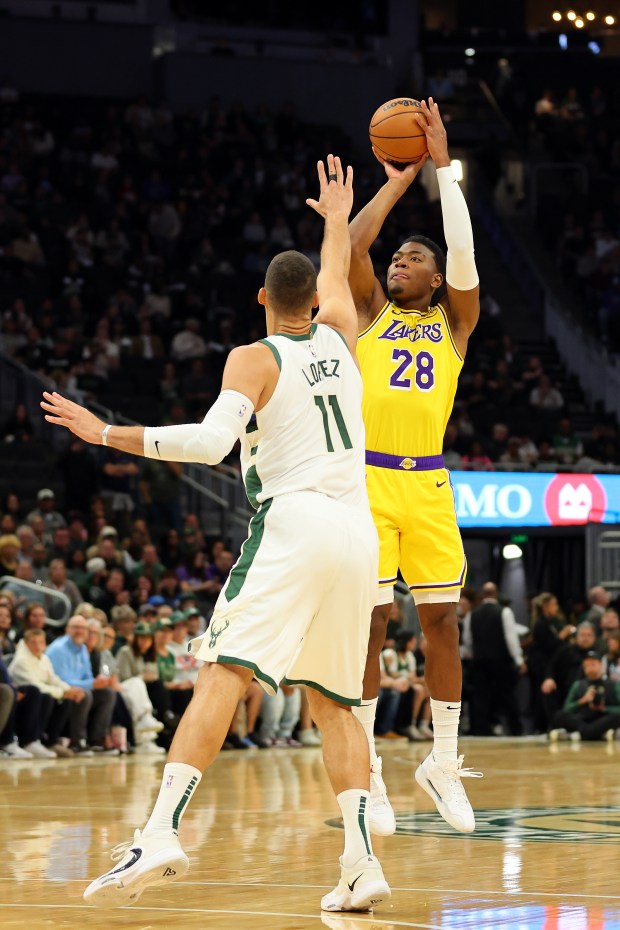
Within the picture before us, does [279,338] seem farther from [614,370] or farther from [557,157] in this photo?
[557,157]

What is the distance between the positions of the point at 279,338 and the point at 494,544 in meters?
15.4

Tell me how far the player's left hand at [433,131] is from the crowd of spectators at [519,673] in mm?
9496

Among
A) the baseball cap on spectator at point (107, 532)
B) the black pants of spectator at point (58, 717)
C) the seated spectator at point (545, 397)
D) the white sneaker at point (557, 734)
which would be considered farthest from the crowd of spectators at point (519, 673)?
the seated spectator at point (545, 397)

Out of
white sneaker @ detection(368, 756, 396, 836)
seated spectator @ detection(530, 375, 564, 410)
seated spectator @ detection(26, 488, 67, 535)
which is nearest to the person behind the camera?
white sneaker @ detection(368, 756, 396, 836)

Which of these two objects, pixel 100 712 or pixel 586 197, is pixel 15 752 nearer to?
pixel 100 712

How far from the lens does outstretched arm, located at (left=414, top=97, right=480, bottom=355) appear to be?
22.2 ft

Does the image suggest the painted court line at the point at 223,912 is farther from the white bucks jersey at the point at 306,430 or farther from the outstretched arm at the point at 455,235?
the outstretched arm at the point at 455,235

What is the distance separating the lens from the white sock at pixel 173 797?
4.92m

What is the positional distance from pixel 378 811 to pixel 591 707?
10117 mm

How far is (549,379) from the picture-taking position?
24438 mm

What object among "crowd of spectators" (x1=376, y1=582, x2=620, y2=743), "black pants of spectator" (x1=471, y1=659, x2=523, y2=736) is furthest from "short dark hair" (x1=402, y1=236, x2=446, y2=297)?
"black pants of spectator" (x1=471, y1=659, x2=523, y2=736)

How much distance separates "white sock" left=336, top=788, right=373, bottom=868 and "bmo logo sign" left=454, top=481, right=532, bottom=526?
13.4 meters

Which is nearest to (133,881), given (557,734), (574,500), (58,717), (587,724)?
(58,717)

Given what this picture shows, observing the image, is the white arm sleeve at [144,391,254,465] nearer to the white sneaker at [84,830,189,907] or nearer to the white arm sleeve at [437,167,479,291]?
the white sneaker at [84,830,189,907]
